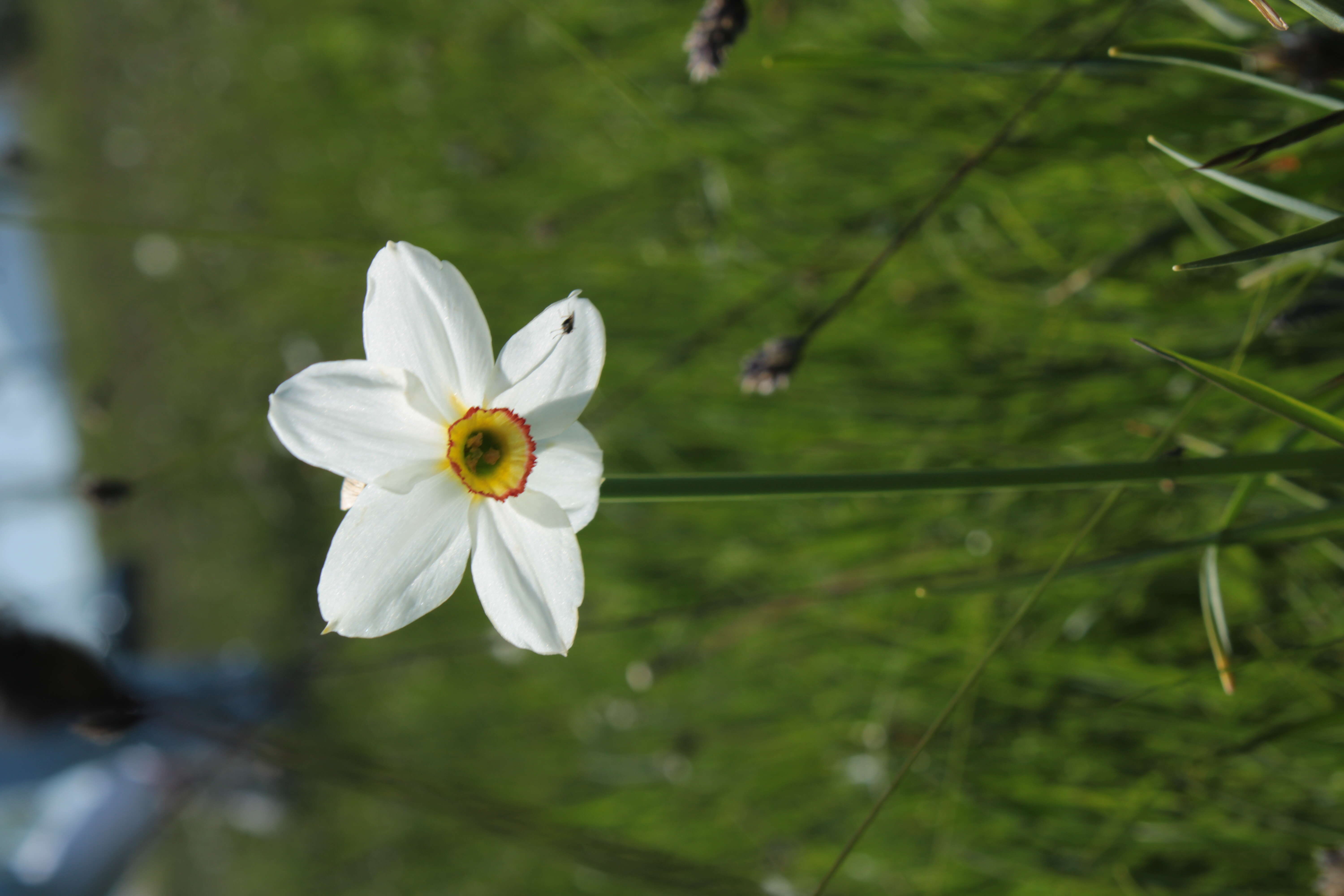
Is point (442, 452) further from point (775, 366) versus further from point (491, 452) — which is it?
point (775, 366)

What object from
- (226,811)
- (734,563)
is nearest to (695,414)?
(734,563)

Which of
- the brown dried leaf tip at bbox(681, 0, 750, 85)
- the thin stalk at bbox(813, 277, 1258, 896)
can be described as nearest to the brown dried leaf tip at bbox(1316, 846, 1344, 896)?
the thin stalk at bbox(813, 277, 1258, 896)

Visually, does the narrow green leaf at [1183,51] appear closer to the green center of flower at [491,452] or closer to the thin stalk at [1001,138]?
the thin stalk at [1001,138]

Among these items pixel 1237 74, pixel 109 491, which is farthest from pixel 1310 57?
pixel 109 491

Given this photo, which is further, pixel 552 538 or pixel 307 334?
pixel 307 334

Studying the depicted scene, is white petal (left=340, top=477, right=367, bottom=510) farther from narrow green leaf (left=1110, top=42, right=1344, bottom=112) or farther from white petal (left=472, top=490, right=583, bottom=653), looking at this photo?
narrow green leaf (left=1110, top=42, right=1344, bottom=112)

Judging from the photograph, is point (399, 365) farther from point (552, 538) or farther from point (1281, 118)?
point (1281, 118)
